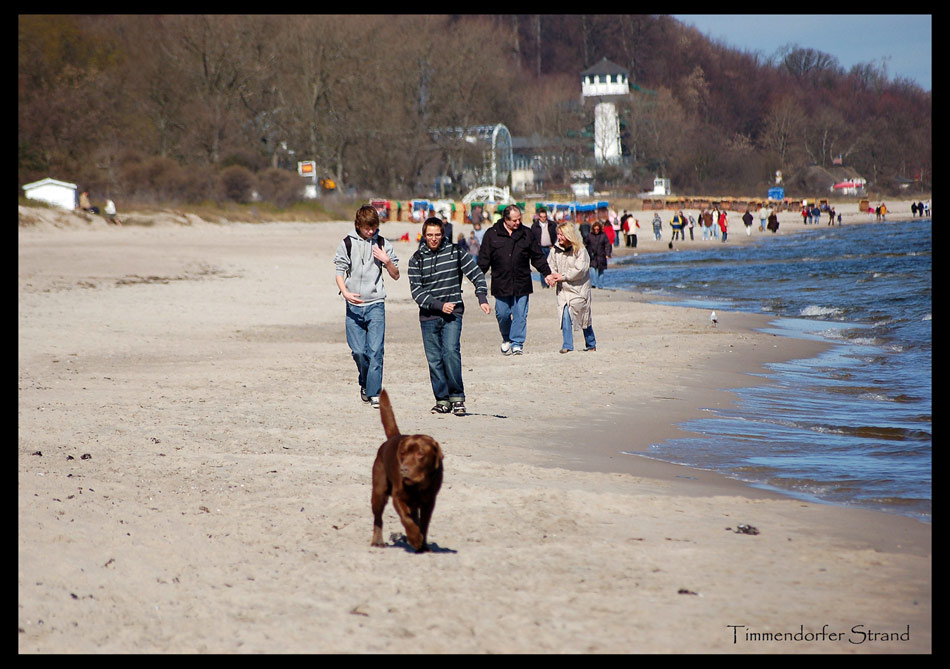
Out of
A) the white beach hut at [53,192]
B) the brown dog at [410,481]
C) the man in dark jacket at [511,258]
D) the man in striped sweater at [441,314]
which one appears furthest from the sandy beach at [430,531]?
the white beach hut at [53,192]

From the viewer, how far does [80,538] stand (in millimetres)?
5406

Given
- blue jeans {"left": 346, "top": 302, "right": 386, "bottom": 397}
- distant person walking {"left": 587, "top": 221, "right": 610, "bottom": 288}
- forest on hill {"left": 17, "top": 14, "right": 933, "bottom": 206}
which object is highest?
forest on hill {"left": 17, "top": 14, "right": 933, "bottom": 206}

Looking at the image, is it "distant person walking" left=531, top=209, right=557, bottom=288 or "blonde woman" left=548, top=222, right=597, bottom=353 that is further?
"distant person walking" left=531, top=209, right=557, bottom=288

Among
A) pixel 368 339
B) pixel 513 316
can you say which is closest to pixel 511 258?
pixel 513 316

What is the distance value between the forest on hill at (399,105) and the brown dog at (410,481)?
46.8 metres

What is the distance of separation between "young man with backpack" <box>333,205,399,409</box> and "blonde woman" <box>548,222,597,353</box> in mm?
4053

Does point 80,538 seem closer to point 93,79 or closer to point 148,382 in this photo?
point 148,382

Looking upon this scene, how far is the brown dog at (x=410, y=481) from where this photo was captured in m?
5.14

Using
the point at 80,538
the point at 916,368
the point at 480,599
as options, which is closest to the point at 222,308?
the point at 916,368

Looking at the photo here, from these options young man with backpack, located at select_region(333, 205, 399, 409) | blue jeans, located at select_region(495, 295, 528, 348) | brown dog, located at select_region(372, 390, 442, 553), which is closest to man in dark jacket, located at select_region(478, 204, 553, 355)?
blue jeans, located at select_region(495, 295, 528, 348)

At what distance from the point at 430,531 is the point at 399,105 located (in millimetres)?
79510

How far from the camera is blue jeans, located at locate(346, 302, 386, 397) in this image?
962 centimetres

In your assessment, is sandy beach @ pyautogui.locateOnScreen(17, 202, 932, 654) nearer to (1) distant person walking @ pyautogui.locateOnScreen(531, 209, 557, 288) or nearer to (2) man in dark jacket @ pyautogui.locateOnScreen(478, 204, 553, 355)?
(2) man in dark jacket @ pyautogui.locateOnScreen(478, 204, 553, 355)

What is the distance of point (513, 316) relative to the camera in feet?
43.5
